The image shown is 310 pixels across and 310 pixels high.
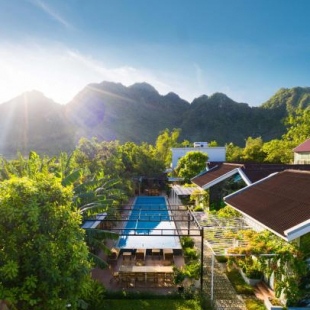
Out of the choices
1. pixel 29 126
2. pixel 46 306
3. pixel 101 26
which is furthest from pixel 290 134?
pixel 29 126

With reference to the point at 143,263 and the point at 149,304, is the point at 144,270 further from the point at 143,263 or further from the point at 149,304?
the point at 143,263

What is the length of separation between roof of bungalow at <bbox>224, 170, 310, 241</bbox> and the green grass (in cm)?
508

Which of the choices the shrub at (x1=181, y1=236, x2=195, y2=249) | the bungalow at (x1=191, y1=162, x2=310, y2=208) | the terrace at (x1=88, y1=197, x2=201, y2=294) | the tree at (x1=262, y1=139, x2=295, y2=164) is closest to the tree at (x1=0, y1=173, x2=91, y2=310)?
the terrace at (x1=88, y1=197, x2=201, y2=294)

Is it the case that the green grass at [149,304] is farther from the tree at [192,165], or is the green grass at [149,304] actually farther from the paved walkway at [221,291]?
the tree at [192,165]

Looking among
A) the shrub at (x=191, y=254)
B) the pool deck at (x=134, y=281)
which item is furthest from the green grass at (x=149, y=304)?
the shrub at (x=191, y=254)

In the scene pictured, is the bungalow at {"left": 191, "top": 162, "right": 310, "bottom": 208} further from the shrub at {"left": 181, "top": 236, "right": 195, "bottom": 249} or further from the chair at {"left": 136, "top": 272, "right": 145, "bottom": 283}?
the chair at {"left": 136, "top": 272, "right": 145, "bottom": 283}

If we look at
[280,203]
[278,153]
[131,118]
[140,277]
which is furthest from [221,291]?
[131,118]

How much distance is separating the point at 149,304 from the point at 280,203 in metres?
8.36

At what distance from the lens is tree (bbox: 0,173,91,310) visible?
661 cm

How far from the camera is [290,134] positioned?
56.0m

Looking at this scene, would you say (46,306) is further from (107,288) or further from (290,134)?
(290,134)

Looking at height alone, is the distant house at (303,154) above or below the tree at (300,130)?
below

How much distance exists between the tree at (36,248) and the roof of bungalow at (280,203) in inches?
328

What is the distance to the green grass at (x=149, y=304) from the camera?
13.0 m
